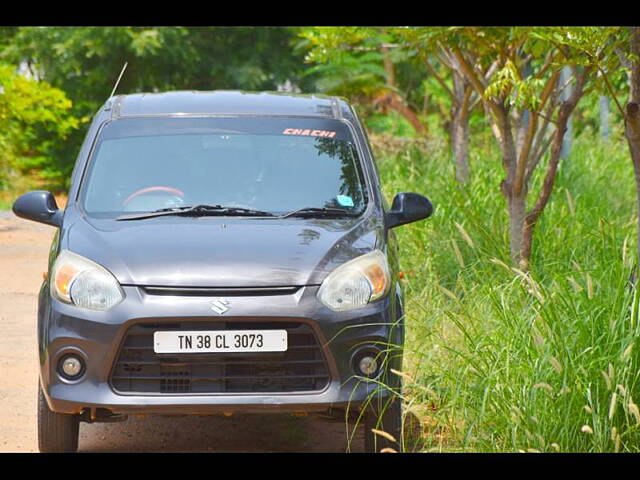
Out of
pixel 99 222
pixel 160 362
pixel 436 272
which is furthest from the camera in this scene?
pixel 436 272

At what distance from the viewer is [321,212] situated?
6.94 metres

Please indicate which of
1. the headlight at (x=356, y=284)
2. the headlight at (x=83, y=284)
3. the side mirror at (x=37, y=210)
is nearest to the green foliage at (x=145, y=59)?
the side mirror at (x=37, y=210)

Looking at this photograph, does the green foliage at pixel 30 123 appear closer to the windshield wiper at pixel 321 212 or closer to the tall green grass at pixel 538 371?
the tall green grass at pixel 538 371

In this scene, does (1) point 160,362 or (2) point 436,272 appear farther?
(2) point 436,272

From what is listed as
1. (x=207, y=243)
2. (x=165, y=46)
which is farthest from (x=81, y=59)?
(x=207, y=243)

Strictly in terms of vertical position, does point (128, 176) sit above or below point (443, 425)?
above

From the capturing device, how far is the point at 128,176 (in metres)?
7.29

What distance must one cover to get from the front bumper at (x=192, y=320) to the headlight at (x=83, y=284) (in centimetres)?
5

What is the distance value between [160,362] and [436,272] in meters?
4.77

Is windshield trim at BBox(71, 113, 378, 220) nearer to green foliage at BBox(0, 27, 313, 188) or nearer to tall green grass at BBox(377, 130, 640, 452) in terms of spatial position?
tall green grass at BBox(377, 130, 640, 452)

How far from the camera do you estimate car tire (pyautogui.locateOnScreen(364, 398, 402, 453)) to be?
6.18 m

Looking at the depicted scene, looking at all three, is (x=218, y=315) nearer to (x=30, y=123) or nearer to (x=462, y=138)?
(x=462, y=138)

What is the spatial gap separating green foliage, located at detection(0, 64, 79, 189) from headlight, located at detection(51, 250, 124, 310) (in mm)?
13804
